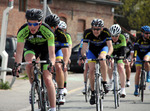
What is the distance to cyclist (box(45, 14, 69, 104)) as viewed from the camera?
8.53 m

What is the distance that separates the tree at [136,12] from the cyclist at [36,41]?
51.2 metres

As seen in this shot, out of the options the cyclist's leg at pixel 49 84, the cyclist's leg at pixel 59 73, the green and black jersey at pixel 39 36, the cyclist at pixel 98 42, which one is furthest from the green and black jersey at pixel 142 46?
the cyclist's leg at pixel 49 84

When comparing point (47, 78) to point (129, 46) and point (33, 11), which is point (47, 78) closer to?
point (33, 11)

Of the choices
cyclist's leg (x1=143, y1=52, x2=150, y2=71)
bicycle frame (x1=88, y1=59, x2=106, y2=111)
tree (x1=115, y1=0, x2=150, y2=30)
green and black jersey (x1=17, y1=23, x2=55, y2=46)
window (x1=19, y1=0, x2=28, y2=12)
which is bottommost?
bicycle frame (x1=88, y1=59, x2=106, y2=111)

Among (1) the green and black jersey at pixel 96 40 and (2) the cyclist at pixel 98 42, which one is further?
(1) the green and black jersey at pixel 96 40

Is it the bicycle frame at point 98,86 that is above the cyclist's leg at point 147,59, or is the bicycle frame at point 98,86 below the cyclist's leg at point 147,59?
below

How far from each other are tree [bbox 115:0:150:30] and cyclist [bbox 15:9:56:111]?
51200mm

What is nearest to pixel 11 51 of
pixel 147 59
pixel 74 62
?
pixel 74 62

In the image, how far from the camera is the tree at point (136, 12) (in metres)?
57.5

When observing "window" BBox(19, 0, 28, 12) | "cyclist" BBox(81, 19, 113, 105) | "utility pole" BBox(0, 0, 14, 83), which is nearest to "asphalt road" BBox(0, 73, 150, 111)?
"utility pole" BBox(0, 0, 14, 83)

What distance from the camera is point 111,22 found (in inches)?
1608

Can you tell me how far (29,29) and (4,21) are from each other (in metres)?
5.75

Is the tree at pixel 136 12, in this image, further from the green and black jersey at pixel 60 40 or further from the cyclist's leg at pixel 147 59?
the green and black jersey at pixel 60 40

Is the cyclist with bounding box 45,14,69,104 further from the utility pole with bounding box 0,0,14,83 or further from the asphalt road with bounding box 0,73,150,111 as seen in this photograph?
the utility pole with bounding box 0,0,14,83
